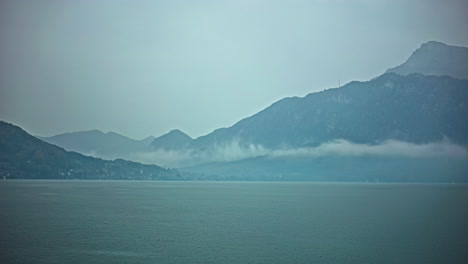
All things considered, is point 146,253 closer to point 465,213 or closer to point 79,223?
point 79,223

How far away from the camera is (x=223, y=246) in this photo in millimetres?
57094

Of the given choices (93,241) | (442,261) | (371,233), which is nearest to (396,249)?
(442,261)

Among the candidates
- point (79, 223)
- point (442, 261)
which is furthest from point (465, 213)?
point (79, 223)

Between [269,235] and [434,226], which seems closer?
[269,235]

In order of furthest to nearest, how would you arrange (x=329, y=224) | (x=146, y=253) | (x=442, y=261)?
A: (x=329, y=224) → (x=146, y=253) → (x=442, y=261)

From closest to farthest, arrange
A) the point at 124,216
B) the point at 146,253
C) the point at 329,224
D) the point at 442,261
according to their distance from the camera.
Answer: the point at 442,261, the point at 146,253, the point at 329,224, the point at 124,216

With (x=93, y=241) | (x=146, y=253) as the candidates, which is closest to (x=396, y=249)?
(x=146, y=253)

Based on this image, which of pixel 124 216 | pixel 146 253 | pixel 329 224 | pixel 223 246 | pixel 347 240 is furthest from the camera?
pixel 124 216

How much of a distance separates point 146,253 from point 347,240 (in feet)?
92.8

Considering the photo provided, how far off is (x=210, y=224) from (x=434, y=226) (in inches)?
1553

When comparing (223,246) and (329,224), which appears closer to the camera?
(223,246)

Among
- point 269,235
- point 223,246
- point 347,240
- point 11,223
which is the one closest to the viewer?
point 223,246

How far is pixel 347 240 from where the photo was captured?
62.2 m

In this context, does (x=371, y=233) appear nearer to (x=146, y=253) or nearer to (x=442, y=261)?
(x=442, y=261)
